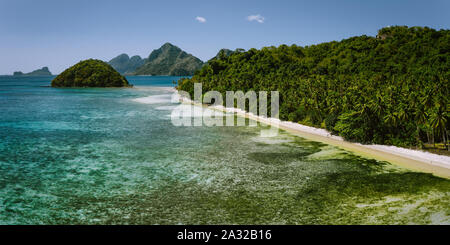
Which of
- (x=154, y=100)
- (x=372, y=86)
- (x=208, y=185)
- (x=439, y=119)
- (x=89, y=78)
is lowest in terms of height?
(x=208, y=185)

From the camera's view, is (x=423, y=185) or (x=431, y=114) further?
(x=431, y=114)

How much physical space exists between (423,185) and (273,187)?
698cm

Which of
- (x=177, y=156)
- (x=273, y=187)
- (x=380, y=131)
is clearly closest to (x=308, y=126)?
(x=380, y=131)

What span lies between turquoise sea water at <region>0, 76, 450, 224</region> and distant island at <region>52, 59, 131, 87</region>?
119 metres

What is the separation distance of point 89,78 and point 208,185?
138817 millimetres

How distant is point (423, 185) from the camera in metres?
14.6

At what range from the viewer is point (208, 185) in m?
15.0

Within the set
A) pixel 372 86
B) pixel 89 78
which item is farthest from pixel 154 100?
pixel 89 78

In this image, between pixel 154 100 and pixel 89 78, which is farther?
pixel 89 78

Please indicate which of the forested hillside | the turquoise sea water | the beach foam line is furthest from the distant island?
the turquoise sea water

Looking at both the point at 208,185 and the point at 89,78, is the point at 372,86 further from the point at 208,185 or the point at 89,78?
the point at 89,78

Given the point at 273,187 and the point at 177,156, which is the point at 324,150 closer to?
the point at 273,187

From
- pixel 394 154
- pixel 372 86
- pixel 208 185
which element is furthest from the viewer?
pixel 372 86

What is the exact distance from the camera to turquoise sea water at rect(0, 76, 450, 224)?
1166 centimetres
